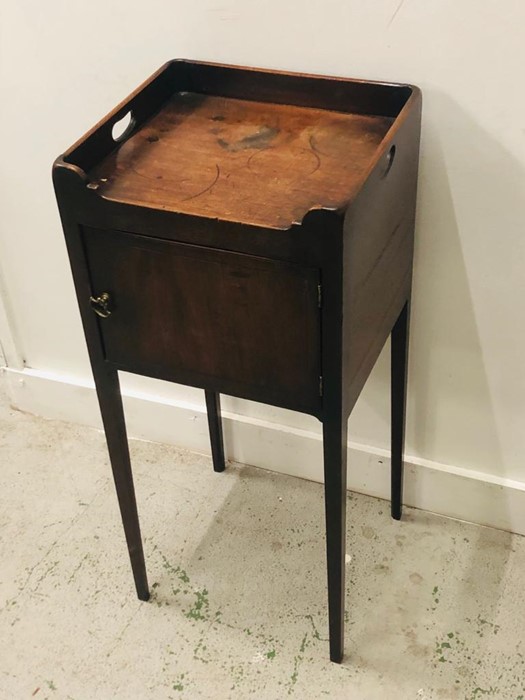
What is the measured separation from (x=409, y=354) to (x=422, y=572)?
1.27 feet

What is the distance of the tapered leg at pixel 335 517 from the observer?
111 centimetres

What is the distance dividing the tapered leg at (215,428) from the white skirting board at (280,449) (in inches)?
1.2

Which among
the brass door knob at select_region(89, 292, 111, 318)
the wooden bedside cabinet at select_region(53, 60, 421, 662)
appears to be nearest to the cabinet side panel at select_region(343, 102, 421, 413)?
the wooden bedside cabinet at select_region(53, 60, 421, 662)

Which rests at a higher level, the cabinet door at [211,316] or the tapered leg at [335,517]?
the cabinet door at [211,316]

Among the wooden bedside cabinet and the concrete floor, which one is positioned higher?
the wooden bedside cabinet

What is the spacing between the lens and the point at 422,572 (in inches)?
59.4

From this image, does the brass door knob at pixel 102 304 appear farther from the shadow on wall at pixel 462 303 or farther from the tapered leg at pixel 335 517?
the shadow on wall at pixel 462 303

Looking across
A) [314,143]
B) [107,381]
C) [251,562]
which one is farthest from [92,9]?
[251,562]

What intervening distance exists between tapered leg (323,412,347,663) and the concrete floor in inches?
3.6

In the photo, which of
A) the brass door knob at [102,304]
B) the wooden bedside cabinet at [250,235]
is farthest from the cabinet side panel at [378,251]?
the brass door knob at [102,304]

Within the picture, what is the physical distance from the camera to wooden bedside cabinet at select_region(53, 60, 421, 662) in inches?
39.5

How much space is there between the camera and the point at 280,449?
66.5 inches

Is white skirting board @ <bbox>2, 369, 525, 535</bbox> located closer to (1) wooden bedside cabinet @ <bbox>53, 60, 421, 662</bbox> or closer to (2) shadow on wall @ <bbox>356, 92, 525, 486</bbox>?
(2) shadow on wall @ <bbox>356, 92, 525, 486</bbox>

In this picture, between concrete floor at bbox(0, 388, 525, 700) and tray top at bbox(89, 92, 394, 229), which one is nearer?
tray top at bbox(89, 92, 394, 229)
